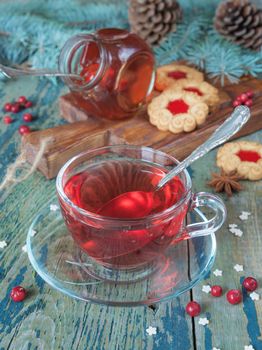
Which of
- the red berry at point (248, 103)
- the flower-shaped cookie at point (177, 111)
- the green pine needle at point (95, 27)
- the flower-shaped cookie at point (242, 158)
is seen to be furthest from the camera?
the green pine needle at point (95, 27)

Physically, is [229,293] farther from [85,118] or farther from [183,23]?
[183,23]

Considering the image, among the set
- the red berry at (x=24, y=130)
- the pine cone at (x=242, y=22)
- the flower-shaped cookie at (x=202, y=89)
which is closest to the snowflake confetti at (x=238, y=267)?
the flower-shaped cookie at (x=202, y=89)

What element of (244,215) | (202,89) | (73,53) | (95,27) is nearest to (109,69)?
(73,53)

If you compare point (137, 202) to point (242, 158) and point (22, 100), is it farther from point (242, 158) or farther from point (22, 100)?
point (22, 100)

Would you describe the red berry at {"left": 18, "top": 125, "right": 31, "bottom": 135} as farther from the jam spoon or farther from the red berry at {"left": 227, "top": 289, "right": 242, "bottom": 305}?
the red berry at {"left": 227, "top": 289, "right": 242, "bottom": 305}

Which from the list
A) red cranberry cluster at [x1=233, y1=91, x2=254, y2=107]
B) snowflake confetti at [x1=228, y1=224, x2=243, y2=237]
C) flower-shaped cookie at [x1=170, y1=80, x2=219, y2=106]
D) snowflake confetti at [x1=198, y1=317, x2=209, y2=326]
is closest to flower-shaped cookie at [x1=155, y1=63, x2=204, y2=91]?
flower-shaped cookie at [x1=170, y1=80, x2=219, y2=106]

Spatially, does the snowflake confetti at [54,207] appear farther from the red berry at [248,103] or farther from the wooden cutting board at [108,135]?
the red berry at [248,103]

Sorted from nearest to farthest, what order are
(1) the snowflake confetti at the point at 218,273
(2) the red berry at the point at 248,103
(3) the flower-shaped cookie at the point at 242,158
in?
1. (1) the snowflake confetti at the point at 218,273
2. (3) the flower-shaped cookie at the point at 242,158
3. (2) the red berry at the point at 248,103
